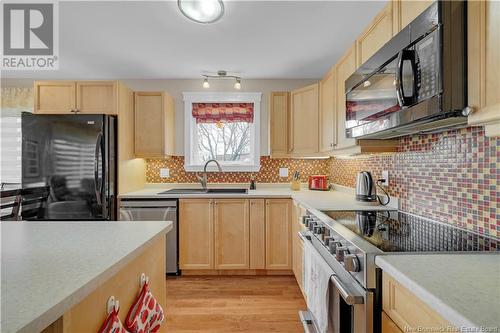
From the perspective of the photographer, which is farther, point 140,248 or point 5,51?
point 5,51

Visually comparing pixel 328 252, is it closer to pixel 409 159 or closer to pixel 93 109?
pixel 409 159

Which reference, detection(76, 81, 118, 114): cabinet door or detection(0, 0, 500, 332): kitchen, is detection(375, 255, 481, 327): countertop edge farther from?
detection(76, 81, 118, 114): cabinet door

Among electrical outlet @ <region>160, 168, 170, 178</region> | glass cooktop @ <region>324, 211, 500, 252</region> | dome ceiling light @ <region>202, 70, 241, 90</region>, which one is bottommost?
glass cooktop @ <region>324, 211, 500, 252</region>

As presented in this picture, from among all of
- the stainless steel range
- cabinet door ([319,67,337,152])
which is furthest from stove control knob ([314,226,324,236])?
cabinet door ([319,67,337,152])

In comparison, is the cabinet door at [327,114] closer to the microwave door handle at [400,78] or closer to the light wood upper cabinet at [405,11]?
the light wood upper cabinet at [405,11]

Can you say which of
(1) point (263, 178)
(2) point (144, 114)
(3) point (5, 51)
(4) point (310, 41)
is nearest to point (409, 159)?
(4) point (310, 41)

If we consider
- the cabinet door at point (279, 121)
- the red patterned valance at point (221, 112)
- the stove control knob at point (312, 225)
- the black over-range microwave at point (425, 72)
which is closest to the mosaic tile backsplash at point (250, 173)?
the cabinet door at point (279, 121)

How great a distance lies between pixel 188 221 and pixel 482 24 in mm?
2727

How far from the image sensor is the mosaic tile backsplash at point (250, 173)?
3541 mm

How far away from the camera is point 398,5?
1.37 meters

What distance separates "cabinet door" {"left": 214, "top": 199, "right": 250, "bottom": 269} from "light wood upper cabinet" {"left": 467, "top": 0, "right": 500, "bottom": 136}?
7.44 ft

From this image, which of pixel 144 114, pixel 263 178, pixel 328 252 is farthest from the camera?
pixel 263 178

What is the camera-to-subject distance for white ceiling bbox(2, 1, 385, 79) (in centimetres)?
201

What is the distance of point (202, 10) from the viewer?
6.35 ft
